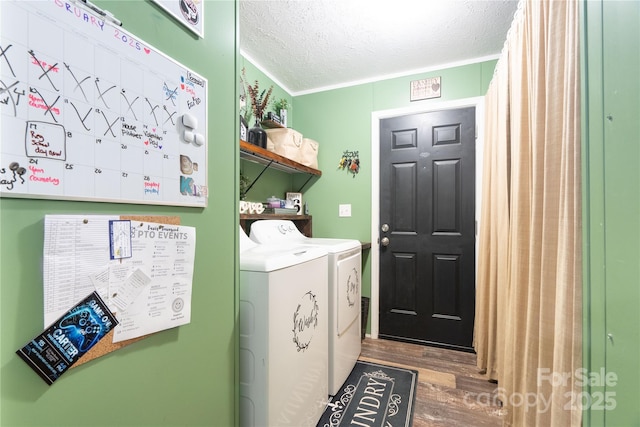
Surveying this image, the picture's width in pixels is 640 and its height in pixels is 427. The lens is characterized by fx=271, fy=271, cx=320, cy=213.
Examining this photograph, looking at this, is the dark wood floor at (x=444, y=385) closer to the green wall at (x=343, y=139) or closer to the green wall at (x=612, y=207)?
the green wall at (x=343, y=139)

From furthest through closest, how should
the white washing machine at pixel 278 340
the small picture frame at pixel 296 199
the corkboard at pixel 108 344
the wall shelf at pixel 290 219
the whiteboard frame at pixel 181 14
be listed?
1. the small picture frame at pixel 296 199
2. the wall shelf at pixel 290 219
3. the white washing machine at pixel 278 340
4. the whiteboard frame at pixel 181 14
5. the corkboard at pixel 108 344

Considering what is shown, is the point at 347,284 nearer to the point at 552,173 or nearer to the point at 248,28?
the point at 552,173

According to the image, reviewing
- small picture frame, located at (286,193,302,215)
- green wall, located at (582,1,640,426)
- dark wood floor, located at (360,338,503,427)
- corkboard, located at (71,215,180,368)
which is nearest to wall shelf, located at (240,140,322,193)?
small picture frame, located at (286,193,302,215)

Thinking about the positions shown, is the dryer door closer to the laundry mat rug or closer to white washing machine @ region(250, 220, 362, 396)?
white washing machine @ region(250, 220, 362, 396)

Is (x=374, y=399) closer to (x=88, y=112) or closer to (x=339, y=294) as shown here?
(x=339, y=294)

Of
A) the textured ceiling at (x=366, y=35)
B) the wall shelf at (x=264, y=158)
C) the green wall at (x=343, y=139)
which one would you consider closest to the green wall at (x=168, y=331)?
the wall shelf at (x=264, y=158)

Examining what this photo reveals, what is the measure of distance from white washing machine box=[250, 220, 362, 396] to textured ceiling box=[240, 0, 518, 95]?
1.39m

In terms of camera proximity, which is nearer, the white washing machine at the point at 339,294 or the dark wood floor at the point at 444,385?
the dark wood floor at the point at 444,385

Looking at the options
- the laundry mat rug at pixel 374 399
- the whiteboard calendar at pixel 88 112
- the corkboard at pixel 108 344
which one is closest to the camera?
the whiteboard calendar at pixel 88 112

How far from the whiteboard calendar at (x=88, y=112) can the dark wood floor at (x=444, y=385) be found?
1.81m

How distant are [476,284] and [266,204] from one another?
1.89 meters

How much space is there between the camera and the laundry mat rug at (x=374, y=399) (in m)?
1.54

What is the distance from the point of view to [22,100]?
19.9 inches

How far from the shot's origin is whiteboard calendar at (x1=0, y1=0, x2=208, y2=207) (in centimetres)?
50
